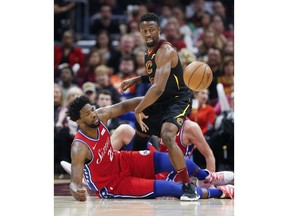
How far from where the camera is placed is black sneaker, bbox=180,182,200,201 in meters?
6.34

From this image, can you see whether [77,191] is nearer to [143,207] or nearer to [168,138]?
[143,207]

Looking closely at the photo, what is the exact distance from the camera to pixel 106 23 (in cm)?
1364

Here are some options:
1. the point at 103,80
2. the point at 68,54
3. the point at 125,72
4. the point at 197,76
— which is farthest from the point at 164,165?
the point at 68,54

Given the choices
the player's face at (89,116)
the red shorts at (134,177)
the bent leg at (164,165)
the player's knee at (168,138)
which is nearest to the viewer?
the player's knee at (168,138)

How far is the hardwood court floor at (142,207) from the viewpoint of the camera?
5.38 metres

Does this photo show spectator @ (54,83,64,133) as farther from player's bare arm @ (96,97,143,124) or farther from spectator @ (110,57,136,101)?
player's bare arm @ (96,97,143,124)

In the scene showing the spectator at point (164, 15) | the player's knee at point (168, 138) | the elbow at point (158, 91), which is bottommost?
the player's knee at point (168, 138)

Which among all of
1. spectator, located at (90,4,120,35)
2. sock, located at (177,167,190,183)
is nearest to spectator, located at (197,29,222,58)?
spectator, located at (90,4,120,35)

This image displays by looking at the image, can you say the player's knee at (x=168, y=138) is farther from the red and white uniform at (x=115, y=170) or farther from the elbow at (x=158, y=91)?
the red and white uniform at (x=115, y=170)

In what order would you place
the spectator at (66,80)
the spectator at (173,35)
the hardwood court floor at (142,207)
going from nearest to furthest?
the hardwood court floor at (142,207), the spectator at (66,80), the spectator at (173,35)

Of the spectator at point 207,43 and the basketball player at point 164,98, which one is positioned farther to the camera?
the spectator at point 207,43

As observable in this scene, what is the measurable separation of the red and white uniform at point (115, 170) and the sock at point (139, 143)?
0.42 meters

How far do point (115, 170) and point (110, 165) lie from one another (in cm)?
10

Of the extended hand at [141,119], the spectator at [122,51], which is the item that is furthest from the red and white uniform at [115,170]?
the spectator at [122,51]
